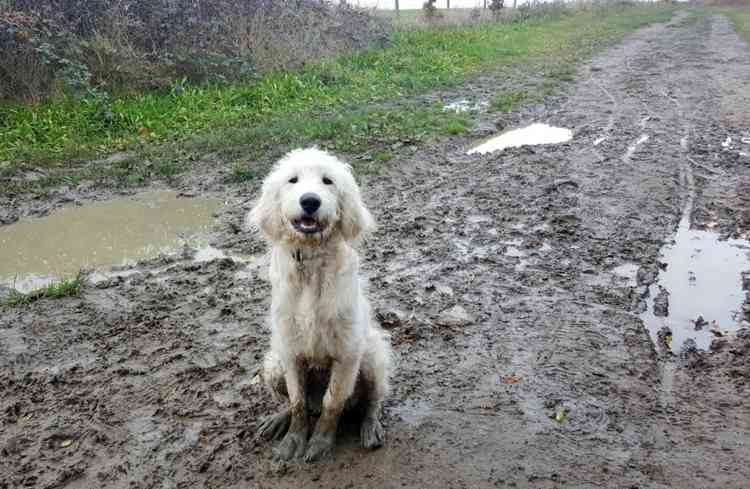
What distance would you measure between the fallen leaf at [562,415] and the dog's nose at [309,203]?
193cm

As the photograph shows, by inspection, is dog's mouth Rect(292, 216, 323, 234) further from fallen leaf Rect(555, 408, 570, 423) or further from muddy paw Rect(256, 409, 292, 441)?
fallen leaf Rect(555, 408, 570, 423)

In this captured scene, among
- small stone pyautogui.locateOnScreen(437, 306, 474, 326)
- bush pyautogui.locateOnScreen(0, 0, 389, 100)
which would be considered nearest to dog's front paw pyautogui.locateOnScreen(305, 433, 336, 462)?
small stone pyautogui.locateOnScreen(437, 306, 474, 326)

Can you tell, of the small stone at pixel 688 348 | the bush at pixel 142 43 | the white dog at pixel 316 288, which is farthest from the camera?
the bush at pixel 142 43

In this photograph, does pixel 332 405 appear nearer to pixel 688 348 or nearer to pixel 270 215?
pixel 270 215

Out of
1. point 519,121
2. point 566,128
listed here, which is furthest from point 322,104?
point 566,128

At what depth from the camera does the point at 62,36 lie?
33.7 ft

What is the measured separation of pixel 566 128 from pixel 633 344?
6.34 meters

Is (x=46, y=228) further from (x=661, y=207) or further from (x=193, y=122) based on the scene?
(x=661, y=207)

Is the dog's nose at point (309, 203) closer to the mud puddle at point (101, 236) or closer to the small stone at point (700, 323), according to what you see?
the mud puddle at point (101, 236)

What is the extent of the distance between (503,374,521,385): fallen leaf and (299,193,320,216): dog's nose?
1.82 metres

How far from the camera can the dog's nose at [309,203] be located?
2.97 metres

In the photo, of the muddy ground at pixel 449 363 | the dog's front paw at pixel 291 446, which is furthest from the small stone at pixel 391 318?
the dog's front paw at pixel 291 446

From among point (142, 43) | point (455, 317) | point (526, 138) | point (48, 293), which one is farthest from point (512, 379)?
point (142, 43)

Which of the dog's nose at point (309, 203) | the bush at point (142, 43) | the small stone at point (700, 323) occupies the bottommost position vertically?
the small stone at point (700, 323)
